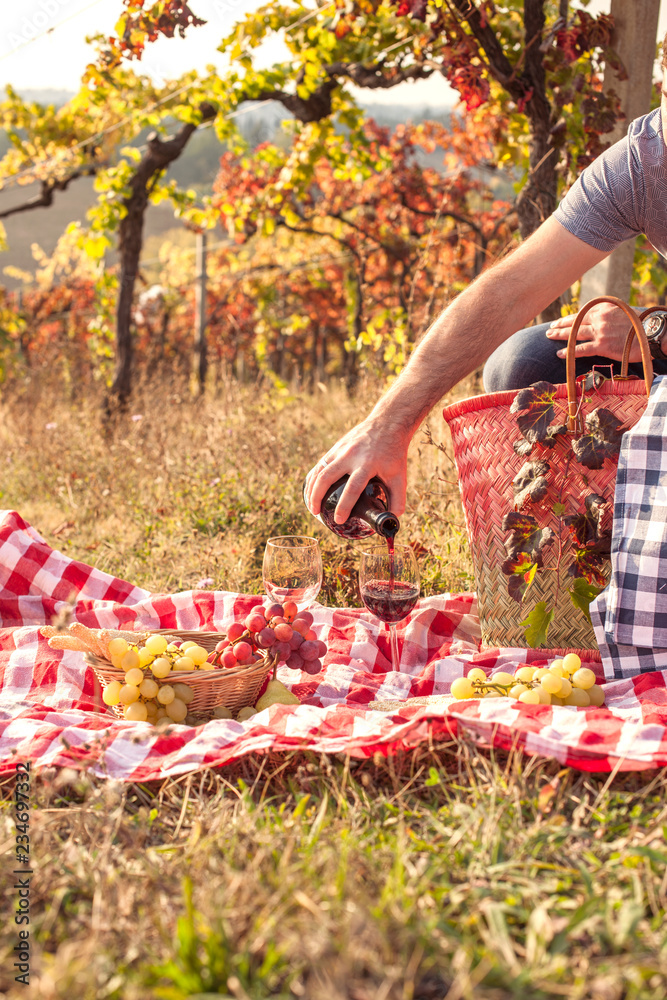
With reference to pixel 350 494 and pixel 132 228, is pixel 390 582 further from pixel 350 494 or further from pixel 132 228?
pixel 132 228

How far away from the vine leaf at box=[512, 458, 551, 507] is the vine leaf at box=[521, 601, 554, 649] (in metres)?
0.27

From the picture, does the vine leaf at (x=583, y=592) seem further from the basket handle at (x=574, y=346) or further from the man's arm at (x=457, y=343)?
the man's arm at (x=457, y=343)

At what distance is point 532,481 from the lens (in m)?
1.99

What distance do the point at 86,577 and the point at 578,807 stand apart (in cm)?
173

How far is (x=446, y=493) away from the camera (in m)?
3.22

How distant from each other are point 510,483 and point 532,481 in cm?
9

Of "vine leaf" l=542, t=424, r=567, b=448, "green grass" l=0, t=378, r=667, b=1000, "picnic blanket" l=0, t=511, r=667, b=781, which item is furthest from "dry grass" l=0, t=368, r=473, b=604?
"green grass" l=0, t=378, r=667, b=1000

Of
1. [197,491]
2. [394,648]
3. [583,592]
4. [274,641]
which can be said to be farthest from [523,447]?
[197,491]

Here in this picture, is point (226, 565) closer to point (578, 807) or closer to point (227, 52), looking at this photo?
point (578, 807)

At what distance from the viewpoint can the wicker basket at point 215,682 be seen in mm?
1716

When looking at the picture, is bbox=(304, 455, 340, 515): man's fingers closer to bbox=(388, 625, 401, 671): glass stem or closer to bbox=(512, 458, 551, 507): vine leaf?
bbox=(388, 625, 401, 671): glass stem

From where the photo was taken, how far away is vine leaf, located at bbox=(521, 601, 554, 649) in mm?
2020

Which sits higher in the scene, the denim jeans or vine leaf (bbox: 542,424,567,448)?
the denim jeans

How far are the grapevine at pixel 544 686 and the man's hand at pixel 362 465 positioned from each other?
1.47ft
